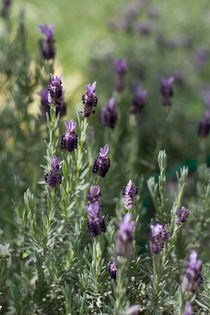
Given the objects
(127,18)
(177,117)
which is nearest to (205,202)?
(177,117)

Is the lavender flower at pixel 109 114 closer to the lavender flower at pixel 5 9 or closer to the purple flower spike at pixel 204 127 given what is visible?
the purple flower spike at pixel 204 127

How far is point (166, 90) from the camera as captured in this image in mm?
1541

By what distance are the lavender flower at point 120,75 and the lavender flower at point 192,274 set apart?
1.11m

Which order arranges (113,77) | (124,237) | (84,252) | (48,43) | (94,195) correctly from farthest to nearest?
(113,77), (48,43), (84,252), (94,195), (124,237)

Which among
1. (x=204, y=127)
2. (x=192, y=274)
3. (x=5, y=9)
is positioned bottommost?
(x=192, y=274)

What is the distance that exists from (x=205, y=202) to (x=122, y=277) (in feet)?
1.79

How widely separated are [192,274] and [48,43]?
98cm

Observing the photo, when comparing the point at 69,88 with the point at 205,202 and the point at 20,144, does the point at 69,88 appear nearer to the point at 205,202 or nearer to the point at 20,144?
the point at 20,144

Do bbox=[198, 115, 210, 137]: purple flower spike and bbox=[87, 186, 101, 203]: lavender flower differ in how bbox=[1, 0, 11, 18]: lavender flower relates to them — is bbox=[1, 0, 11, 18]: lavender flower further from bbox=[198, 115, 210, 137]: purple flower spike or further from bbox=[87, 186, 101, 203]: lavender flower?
bbox=[87, 186, 101, 203]: lavender flower

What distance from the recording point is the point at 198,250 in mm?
1360

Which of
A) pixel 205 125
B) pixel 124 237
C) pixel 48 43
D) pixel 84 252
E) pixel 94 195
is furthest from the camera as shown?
pixel 205 125

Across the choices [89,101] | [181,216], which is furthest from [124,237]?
[89,101]

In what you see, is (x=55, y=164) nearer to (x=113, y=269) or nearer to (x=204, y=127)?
(x=113, y=269)

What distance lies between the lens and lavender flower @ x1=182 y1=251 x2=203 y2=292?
2.56ft
